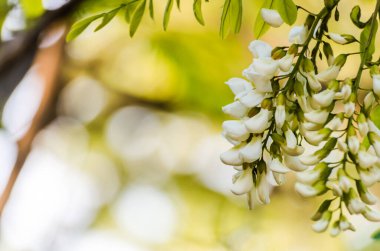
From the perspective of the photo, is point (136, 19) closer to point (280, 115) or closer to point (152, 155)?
point (280, 115)

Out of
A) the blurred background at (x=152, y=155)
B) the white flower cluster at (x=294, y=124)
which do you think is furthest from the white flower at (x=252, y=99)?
the blurred background at (x=152, y=155)

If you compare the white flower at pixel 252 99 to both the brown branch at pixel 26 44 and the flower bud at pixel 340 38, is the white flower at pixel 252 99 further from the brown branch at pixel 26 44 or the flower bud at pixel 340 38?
the brown branch at pixel 26 44

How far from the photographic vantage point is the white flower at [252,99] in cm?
38

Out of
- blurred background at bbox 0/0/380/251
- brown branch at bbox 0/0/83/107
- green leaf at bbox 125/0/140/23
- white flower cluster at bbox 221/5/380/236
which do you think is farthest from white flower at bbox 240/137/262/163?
blurred background at bbox 0/0/380/251

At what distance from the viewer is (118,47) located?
1.36m

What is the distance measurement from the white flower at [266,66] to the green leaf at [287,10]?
3 cm

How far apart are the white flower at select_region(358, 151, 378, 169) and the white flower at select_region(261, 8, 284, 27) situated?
0.08 meters

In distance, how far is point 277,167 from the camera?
1.22 ft

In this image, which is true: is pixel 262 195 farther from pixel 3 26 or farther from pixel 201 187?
pixel 201 187

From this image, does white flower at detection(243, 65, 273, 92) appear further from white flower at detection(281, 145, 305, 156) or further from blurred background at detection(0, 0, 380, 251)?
blurred background at detection(0, 0, 380, 251)

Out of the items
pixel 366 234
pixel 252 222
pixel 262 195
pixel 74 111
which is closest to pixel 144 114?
pixel 74 111

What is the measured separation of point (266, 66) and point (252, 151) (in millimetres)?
46

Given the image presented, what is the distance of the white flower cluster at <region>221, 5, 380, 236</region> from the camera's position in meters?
0.37

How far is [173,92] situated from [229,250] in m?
0.28
